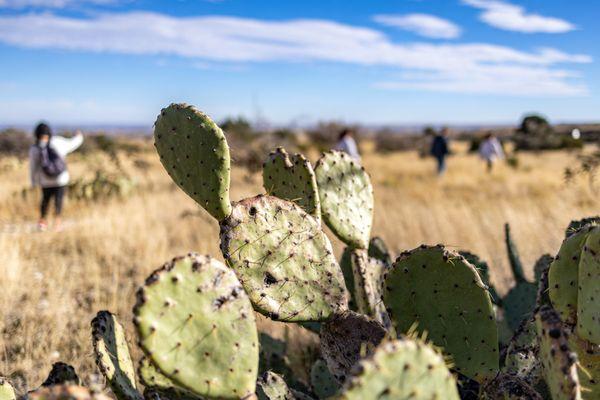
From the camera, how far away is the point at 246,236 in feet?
6.59

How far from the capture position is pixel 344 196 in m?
2.70

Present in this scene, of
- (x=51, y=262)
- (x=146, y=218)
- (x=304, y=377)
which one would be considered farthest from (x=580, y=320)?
(x=146, y=218)

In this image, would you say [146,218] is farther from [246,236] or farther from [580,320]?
[580,320]

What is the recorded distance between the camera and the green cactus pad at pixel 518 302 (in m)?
3.24

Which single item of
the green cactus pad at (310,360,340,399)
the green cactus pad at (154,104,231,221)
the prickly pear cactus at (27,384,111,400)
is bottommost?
the green cactus pad at (310,360,340,399)

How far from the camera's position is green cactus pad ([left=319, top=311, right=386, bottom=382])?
2111 millimetres

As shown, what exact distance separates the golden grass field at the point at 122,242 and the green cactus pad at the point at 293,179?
39 cm

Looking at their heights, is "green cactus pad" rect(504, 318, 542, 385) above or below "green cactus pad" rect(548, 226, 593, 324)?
below

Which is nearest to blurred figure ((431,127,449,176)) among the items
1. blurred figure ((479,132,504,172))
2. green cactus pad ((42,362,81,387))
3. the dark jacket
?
the dark jacket

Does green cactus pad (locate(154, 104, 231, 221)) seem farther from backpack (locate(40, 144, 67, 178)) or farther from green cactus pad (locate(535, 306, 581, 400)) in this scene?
backpack (locate(40, 144, 67, 178))

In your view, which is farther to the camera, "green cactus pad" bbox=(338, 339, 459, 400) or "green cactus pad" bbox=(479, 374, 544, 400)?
"green cactus pad" bbox=(479, 374, 544, 400)

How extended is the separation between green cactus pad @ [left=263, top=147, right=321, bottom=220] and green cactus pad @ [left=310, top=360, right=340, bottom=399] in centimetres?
72

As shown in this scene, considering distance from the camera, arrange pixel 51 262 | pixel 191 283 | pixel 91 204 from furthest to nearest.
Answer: pixel 91 204 < pixel 51 262 < pixel 191 283

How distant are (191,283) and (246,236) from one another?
47 cm
